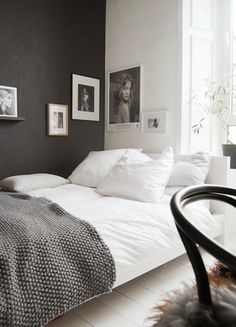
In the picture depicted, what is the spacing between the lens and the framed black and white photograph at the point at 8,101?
9.30 feet

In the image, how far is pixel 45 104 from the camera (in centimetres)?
321

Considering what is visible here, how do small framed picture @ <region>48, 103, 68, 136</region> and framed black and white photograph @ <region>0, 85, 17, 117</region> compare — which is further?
small framed picture @ <region>48, 103, 68, 136</region>

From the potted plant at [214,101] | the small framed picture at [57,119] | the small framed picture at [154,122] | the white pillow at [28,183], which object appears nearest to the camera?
the white pillow at [28,183]

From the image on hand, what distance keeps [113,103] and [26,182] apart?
1.64 m

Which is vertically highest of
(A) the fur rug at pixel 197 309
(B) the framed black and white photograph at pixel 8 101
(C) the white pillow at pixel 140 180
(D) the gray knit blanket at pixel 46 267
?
(B) the framed black and white photograph at pixel 8 101

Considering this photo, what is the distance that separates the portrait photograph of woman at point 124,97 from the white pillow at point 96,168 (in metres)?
0.70

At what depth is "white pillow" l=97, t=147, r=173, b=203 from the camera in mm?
2166

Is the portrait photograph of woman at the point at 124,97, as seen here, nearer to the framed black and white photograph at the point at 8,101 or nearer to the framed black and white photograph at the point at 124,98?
the framed black and white photograph at the point at 124,98

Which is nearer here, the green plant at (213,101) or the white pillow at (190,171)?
the white pillow at (190,171)

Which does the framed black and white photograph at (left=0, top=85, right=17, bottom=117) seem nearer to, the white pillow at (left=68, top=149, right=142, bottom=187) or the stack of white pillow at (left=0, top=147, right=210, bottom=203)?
the stack of white pillow at (left=0, top=147, right=210, bottom=203)

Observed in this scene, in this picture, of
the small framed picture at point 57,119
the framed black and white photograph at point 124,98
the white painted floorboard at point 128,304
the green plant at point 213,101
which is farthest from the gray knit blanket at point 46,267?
the framed black and white photograph at point 124,98

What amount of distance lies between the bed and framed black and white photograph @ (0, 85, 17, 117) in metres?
0.89

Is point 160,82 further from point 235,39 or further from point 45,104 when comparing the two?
point 45,104

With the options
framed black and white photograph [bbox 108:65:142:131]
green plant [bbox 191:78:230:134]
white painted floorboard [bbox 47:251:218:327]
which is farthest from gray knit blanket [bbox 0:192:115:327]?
framed black and white photograph [bbox 108:65:142:131]
